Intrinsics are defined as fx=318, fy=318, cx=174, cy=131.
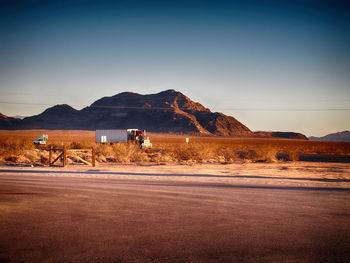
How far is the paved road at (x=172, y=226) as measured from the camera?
5207mm

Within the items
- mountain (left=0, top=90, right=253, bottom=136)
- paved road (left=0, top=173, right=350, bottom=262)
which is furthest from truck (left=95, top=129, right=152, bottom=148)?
mountain (left=0, top=90, right=253, bottom=136)

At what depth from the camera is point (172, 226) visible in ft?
22.1

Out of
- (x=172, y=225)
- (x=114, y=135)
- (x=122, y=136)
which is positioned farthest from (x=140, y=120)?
(x=172, y=225)

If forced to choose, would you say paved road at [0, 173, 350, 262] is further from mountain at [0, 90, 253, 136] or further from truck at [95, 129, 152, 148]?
mountain at [0, 90, 253, 136]

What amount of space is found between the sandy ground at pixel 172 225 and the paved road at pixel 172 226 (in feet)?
0.05

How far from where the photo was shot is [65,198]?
388 inches

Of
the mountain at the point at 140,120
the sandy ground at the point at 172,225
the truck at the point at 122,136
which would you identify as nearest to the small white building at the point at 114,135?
the truck at the point at 122,136

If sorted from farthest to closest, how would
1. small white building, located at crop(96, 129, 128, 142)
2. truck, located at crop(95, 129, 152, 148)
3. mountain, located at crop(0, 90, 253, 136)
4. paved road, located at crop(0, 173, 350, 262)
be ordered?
mountain, located at crop(0, 90, 253, 136)
small white building, located at crop(96, 129, 128, 142)
truck, located at crop(95, 129, 152, 148)
paved road, located at crop(0, 173, 350, 262)

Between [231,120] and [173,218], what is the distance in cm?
18332

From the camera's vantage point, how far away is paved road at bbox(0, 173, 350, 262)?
5207 mm

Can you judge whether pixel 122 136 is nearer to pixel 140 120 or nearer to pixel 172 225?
pixel 172 225

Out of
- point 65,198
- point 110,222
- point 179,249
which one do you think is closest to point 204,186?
point 65,198

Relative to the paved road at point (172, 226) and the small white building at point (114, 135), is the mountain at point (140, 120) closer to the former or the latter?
the small white building at point (114, 135)

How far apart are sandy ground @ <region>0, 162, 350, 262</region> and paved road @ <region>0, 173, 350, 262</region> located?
0.05 feet
